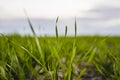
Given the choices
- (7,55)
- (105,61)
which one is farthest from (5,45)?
(105,61)

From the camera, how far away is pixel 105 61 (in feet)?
8.63

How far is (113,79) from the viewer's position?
220 cm

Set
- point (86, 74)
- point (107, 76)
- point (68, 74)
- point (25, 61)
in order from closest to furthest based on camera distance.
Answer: point (68, 74), point (25, 61), point (107, 76), point (86, 74)

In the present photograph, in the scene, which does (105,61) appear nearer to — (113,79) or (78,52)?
(113,79)

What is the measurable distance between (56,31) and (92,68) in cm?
98

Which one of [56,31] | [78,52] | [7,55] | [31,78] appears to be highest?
[56,31]

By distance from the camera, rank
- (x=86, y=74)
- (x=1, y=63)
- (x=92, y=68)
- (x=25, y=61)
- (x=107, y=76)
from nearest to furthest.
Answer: (x=1, y=63) → (x=25, y=61) → (x=107, y=76) → (x=86, y=74) → (x=92, y=68)

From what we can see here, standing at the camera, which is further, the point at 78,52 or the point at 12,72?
the point at 78,52

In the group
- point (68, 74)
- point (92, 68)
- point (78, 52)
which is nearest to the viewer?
point (68, 74)

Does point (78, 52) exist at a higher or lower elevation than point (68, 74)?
lower

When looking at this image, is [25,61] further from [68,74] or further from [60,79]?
[68,74]

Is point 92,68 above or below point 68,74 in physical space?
below

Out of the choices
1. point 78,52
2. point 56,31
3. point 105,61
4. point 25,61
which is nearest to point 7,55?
point 25,61

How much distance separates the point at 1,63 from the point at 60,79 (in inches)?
17.0
